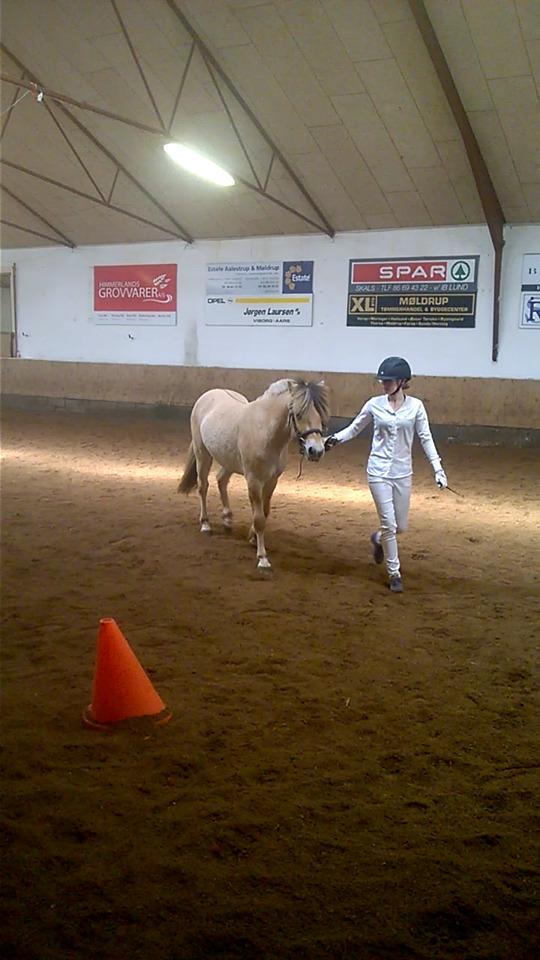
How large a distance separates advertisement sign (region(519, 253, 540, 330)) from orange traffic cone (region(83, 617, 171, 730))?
10.5 metres

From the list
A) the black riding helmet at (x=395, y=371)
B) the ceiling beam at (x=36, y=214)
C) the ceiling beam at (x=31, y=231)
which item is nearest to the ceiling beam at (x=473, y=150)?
the black riding helmet at (x=395, y=371)

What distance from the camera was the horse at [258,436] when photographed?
5461mm

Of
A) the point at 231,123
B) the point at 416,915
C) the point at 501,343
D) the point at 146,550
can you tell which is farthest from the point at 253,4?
the point at 416,915

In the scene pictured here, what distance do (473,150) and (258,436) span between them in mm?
6719

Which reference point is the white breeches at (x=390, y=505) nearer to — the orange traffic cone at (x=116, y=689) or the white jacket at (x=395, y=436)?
the white jacket at (x=395, y=436)

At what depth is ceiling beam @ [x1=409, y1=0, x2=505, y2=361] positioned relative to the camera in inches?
333

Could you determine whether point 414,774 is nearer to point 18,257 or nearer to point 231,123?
point 231,123

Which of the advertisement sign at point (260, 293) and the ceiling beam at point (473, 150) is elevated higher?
the ceiling beam at point (473, 150)

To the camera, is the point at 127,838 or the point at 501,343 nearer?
the point at 127,838

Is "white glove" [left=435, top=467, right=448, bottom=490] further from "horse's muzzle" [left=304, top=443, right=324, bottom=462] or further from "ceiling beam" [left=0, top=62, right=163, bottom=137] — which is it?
"ceiling beam" [left=0, top=62, right=163, bottom=137]

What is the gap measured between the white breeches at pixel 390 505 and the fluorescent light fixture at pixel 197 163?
7318 millimetres

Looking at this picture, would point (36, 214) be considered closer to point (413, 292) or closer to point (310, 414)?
point (413, 292)

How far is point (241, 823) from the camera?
2.65 m

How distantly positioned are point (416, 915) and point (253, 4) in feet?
33.7
